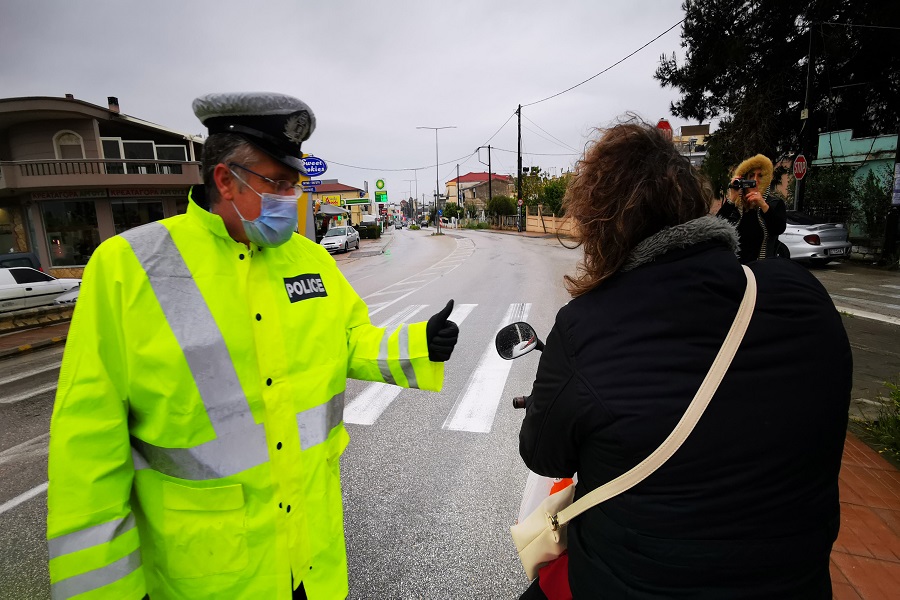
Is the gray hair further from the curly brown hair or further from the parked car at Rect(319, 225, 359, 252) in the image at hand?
the parked car at Rect(319, 225, 359, 252)

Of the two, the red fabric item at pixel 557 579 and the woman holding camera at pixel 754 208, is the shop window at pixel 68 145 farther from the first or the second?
the red fabric item at pixel 557 579

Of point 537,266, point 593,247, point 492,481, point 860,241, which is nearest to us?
point 593,247

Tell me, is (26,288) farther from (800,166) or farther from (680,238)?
(800,166)

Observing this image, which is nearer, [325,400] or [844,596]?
[325,400]

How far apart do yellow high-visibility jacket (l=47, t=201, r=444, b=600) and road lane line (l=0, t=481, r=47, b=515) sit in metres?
3.05

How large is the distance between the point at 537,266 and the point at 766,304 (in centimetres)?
1483

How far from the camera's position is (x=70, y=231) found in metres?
19.9

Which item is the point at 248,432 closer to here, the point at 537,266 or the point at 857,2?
the point at 537,266

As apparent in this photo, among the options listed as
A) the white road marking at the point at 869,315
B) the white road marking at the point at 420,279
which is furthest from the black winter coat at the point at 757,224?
the white road marking at the point at 420,279

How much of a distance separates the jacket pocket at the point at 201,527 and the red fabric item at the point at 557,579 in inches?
35.4

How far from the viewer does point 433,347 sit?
5.65 feet

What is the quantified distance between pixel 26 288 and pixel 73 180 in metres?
10.3

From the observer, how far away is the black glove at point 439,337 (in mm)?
1721

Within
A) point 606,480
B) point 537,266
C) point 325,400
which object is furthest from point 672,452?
point 537,266
